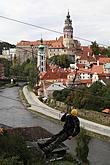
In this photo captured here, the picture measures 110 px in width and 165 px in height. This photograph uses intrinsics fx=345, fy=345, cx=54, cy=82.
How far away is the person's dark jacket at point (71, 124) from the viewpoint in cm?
495

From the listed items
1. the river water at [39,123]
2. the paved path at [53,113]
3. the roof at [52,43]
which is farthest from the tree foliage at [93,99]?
the roof at [52,43]

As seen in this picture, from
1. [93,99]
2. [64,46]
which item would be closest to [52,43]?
[64,46]

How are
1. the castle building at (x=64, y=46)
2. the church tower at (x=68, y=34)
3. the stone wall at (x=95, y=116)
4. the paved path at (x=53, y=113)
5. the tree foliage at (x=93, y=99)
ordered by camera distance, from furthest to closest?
the castle building at (x=64, y=46), the church tower at (x=68, y=34), the tree foliage at (x=93, y=99), the stone wall at (x=95, y=116), the paved path at (x=53, y=113)

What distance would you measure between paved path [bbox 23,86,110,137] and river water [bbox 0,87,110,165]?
0.66 meters

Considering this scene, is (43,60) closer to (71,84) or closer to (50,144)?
(71,84)

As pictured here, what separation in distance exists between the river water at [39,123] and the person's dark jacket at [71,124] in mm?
7489

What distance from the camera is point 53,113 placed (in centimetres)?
2233

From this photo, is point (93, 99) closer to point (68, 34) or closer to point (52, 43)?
point (68, 34)

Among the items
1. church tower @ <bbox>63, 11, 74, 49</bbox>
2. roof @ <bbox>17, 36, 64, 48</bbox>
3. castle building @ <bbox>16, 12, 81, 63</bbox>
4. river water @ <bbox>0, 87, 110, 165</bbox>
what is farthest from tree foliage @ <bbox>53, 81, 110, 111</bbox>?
roof @ <bbox>17, 36, 64, 48</bbox>

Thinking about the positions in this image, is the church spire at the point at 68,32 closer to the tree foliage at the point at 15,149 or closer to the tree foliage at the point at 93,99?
the tree foliage at the point at 93,99

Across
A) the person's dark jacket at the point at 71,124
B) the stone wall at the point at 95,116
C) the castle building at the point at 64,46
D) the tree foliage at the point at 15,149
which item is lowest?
the stone wall at the point at 95,116

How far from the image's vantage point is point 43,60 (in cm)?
3872

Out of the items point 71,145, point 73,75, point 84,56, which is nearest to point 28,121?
point 71,145

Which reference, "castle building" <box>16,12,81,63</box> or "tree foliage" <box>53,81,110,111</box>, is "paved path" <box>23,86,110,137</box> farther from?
"castle building" <box>16,12,81,63</box>
